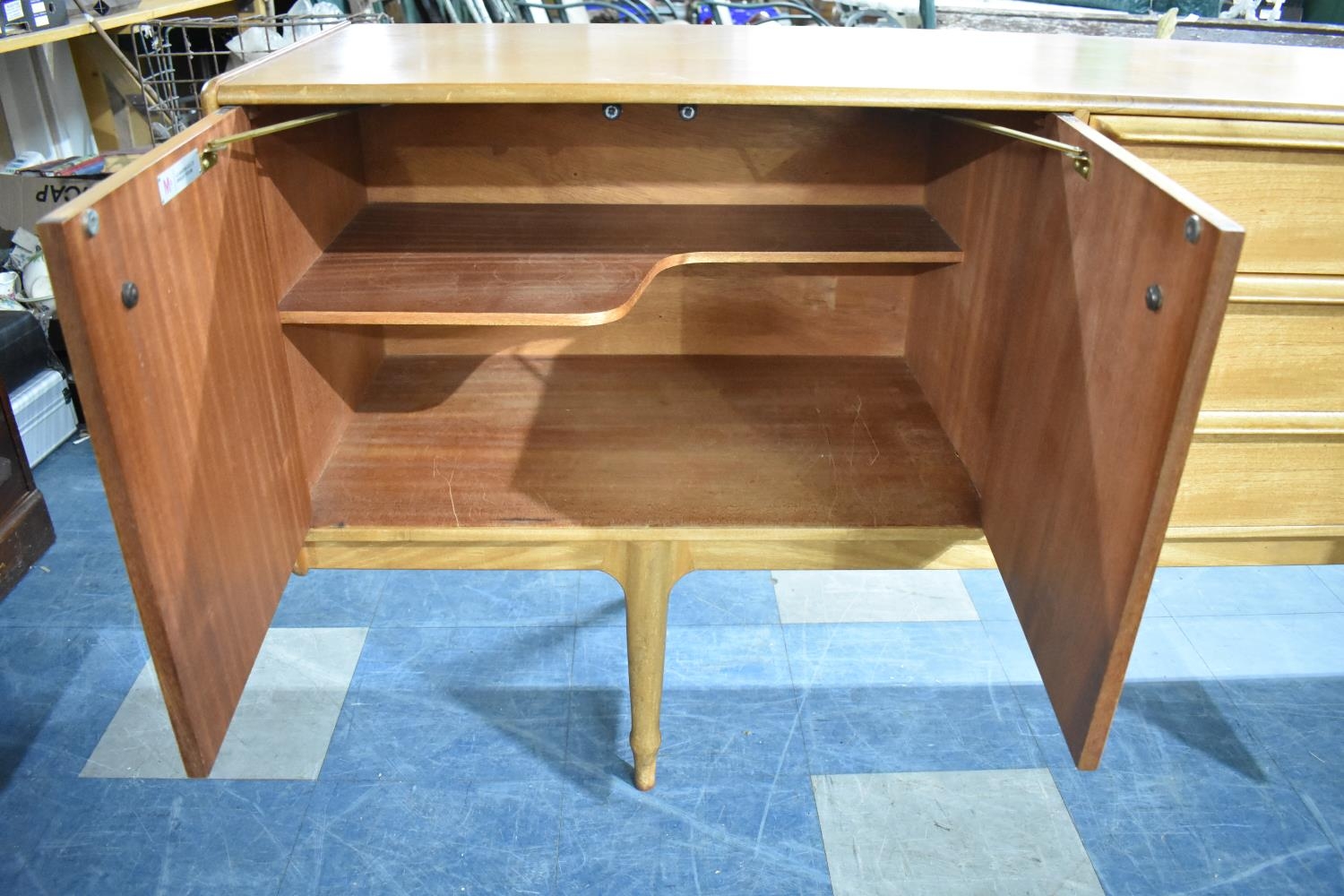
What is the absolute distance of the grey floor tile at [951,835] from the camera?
4.54 ft

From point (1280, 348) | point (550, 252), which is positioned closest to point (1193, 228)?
point (1280, 348)


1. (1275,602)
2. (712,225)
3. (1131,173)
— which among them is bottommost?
(1275,602)

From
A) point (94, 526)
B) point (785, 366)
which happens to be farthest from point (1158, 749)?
point (94, 526)

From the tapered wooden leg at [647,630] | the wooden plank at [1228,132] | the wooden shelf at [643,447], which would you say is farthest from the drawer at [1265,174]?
the tapered wooden leg at [647,630]

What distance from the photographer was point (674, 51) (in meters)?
1.30

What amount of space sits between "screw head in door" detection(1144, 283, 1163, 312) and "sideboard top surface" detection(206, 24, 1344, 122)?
0.32 metres

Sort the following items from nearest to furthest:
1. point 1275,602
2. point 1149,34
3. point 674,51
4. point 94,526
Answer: point 674,51 → point 1275,602 → point 94,526 → point 1149,34

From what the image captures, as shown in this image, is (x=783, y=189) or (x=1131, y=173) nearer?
(x=1131, y=173)

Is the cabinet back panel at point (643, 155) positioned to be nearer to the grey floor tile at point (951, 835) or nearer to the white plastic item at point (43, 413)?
the grey floor tile at point (951, 835)

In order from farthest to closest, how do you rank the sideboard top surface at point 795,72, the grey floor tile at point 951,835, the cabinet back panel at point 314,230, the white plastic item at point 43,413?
the white plastic item at point 43,413 → the grey floor tile at point 951,835 → the cabinet back panel at point 314,230 → the sideboard top surface at point 795,72

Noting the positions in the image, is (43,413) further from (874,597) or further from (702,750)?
(874,597)

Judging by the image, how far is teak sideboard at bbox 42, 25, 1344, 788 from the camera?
84cm

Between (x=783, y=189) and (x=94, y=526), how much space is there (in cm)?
162

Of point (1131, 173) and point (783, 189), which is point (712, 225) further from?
point (1131, 173)
